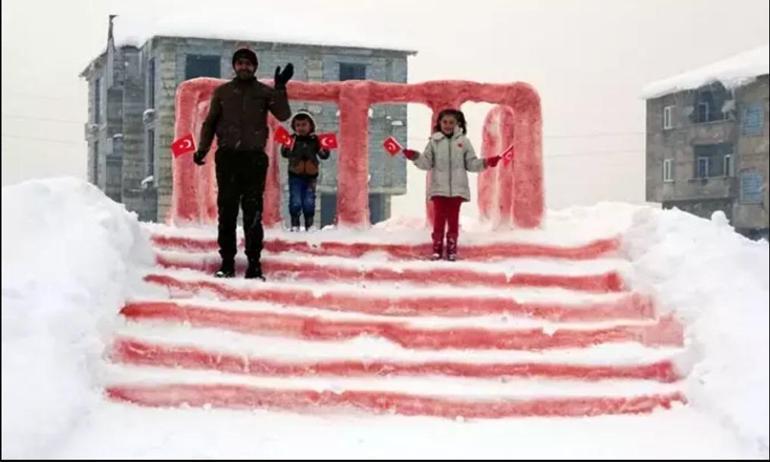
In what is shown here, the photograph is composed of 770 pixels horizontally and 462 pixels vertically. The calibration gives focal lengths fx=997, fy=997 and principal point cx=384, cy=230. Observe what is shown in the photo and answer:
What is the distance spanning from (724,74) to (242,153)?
3.44 m

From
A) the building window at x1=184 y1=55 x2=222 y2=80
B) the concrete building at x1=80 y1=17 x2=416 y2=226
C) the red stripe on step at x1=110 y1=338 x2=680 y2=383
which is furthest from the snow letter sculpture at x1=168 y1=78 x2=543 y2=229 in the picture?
the building window at x1=184 y1=55 x2=222 y2=80

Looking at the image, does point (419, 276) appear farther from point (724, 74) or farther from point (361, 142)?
point (724, 74)

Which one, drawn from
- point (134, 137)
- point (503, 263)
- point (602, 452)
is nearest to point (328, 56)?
point (134, 137)

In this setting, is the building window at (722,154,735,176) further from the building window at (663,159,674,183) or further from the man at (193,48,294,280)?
the man at (193,48,294,280)

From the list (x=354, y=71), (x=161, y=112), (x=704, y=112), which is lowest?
(x=704, y=112)

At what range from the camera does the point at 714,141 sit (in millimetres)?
6605

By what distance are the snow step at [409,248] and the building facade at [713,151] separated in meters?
0.63

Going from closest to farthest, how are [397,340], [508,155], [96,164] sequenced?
[397,340] < [508,155] < [96,164]

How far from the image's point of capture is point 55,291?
5.45m

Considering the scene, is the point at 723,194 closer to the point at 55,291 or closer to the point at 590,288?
the point at 590,288

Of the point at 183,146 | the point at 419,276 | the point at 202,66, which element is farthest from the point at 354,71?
the point at 419,276

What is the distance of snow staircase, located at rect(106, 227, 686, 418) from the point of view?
219 inches

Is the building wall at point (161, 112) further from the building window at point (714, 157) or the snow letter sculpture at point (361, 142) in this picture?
the building window at point (714, 157)

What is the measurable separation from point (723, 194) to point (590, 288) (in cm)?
113
